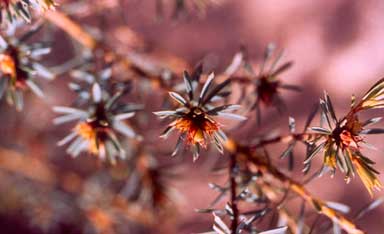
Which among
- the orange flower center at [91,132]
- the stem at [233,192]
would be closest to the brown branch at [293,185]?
the stem at [233,192]

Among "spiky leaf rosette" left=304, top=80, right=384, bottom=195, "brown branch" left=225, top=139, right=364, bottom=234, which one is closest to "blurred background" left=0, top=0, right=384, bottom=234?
"brown branch" left=225, top=139, right=364, bottom=234

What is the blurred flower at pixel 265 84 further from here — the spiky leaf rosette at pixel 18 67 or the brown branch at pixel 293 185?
the spiky leaf rosette at pixel 18 67

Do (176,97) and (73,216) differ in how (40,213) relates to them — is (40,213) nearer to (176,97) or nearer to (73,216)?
(73,216)

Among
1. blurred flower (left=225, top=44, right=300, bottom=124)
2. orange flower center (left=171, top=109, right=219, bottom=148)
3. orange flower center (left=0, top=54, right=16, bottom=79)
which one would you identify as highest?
orange flower center (left=0, top=54, right=16, bottom=79)

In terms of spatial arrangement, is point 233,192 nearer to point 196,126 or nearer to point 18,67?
point 196,126

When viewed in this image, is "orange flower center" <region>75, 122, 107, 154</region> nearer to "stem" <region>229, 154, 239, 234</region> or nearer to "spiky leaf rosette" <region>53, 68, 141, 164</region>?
"spiky leaf rosette" <region>53, 68, 141, 164</region>

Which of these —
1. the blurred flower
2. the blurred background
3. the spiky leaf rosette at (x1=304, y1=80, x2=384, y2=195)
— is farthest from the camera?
the blurred background

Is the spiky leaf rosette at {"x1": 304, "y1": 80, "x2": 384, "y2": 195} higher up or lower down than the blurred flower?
lower down

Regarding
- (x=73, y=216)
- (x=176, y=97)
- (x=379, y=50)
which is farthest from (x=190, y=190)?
(x=176, y=97)
